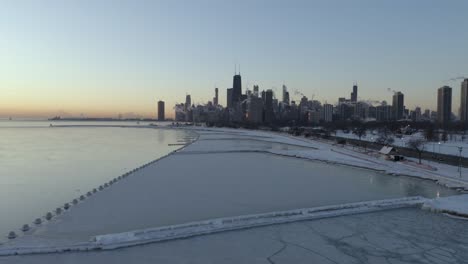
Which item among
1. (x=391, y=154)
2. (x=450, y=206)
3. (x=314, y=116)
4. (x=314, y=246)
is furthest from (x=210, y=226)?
(x=314, y=116)

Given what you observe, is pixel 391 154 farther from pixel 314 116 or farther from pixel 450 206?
pixel 314 116

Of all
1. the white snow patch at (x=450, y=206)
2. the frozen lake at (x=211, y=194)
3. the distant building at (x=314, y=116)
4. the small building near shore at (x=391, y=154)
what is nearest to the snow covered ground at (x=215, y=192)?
the frozen lake at (x=211, y=194)

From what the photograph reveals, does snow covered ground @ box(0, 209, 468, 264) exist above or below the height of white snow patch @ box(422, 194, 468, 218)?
below

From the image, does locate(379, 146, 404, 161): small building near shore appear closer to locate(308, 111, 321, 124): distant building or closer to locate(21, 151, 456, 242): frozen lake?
locate(21, 151, 456, 242): frozen lake

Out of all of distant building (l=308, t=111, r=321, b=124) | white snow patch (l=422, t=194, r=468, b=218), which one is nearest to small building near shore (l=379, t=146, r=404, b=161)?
white snow patch (l=422, t=194, r=468, b=218)

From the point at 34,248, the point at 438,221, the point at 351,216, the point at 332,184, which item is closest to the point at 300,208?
the point at 351,216

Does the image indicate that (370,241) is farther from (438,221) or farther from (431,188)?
(431,188)

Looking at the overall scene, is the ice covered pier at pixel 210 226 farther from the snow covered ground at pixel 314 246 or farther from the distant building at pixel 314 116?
the distant building at pixel 314 116
